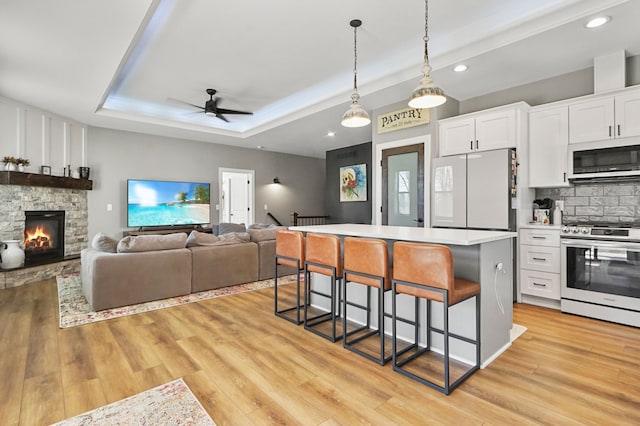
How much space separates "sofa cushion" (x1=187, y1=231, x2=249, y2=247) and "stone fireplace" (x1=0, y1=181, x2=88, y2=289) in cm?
266

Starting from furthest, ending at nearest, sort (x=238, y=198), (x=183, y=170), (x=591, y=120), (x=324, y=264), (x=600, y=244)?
(x=238, y=198) < (x=183, y=170) < (x=591, y=120) < (x=600, y=244) < (x=324, y=264)

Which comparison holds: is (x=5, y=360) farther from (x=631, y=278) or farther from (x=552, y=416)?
(x=631, y=278)

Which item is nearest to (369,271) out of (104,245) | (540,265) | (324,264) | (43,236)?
(324,264)

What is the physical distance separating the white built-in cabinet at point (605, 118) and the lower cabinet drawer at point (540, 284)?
5.08ft

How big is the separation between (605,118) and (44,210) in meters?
7.80

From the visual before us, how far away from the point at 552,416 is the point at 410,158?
353 cm

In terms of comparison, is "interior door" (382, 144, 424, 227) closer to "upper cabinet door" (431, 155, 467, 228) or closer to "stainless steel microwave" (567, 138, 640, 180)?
"upper cabinet door" (431, 155, 467, 228)

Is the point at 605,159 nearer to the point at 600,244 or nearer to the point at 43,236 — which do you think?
the point at 600,244

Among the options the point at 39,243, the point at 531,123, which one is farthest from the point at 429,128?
the point at 39,243

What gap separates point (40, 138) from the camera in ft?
17.2

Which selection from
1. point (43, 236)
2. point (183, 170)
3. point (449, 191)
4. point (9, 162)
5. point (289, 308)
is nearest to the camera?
point (289, 308)

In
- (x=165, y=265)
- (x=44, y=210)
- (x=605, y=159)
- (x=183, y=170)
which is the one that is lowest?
(x=165, y=265)

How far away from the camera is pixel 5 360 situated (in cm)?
247

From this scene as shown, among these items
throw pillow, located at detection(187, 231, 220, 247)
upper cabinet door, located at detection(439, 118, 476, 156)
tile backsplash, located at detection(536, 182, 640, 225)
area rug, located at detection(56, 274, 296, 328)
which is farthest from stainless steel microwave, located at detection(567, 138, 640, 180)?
throw pillow, located at detection(187, 231, 220, 247)
